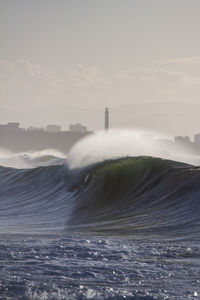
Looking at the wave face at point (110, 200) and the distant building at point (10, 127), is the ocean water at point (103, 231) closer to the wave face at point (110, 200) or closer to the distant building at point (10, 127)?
the wave face at point (110, 200)

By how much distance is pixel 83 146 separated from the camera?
86.8ft

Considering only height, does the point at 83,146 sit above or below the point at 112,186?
above

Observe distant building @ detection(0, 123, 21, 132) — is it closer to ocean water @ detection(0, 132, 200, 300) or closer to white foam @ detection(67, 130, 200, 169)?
white foam @ detection(67, 130, 200, 169)

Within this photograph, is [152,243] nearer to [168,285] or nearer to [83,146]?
[168,285]

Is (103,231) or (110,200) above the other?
(110,200)

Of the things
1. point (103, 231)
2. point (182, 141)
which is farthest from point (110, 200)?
point (182, 141)

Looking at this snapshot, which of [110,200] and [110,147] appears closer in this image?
[110,200]

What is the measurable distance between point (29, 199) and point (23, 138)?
511ft

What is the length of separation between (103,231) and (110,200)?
5672 mm

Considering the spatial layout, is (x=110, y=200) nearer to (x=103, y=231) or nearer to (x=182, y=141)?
(x=103, y=231)

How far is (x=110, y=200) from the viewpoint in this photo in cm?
1739

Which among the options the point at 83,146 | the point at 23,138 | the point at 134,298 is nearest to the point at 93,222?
the point at 134,298

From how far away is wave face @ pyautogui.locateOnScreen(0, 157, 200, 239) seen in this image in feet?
40.4

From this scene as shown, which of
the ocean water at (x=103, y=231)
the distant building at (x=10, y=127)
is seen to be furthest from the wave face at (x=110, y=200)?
the distant building at (x=10, y=127)
